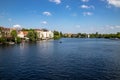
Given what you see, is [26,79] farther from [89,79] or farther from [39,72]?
[89,79]

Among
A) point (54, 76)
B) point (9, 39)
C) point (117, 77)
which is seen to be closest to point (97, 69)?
point (117, 77)

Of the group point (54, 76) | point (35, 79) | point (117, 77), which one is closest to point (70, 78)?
point (54, 76)

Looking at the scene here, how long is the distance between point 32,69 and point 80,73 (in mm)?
9458

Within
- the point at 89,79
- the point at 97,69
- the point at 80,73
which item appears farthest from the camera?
the point at 97,69

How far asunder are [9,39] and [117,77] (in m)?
101

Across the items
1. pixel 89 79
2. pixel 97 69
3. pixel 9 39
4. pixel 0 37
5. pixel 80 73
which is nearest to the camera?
pixel 89 79

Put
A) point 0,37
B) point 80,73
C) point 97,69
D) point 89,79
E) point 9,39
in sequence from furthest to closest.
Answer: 1. point 9,39
2. point 0,37
3. point 97,69
4. point 80,73
5. point 89,79

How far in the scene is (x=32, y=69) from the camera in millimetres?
38250

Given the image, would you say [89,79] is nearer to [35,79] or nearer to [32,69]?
[35,79]

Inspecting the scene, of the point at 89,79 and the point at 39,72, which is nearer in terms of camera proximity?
the point at 89,79

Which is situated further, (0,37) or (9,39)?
(9,39)

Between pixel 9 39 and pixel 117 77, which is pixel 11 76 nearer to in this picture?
pixel 117 77

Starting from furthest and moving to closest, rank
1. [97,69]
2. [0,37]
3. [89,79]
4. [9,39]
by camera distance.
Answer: [9,39] < [0,37] < [97,69] < [89,79]

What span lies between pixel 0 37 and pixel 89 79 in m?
91.7
